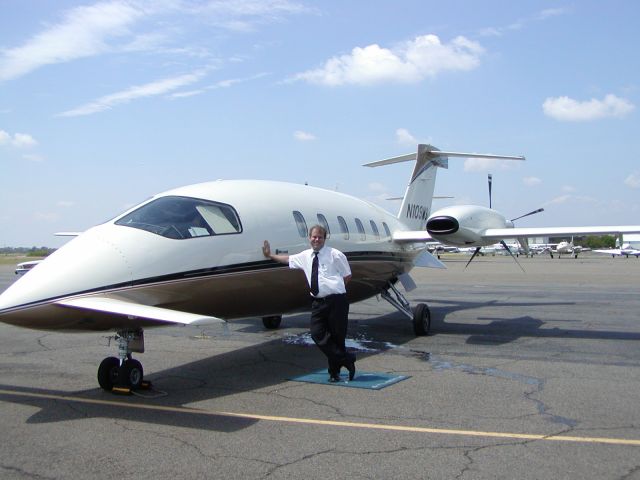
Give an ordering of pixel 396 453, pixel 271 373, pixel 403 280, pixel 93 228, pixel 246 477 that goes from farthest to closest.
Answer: pixel 403 280
pixel 271 373
pixel 93 228
pixel 396 453
pixel 246 477

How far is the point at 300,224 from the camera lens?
9969 mm

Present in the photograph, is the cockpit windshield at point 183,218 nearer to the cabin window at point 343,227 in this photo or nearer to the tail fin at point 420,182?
the cabin window at point 343,227

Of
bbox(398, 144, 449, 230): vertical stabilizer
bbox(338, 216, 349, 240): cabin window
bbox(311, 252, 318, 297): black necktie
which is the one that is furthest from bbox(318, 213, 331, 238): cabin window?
bbox(398, 144, 449, 230): vertical stabilizer

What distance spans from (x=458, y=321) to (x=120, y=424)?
34.6ft

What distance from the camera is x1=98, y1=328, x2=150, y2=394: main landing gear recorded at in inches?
291

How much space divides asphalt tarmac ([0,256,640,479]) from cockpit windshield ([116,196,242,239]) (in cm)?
→ 135

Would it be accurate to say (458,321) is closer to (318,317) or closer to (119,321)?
(318,317)

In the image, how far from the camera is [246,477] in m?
4.75

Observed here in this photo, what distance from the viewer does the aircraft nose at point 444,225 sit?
40.3 feet

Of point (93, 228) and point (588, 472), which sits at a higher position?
point (93, 228)

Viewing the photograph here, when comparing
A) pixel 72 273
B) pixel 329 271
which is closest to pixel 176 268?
pixel 72 273

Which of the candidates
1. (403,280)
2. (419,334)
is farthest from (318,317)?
(403,280)

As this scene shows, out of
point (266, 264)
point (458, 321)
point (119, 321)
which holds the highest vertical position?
point (266, 264)

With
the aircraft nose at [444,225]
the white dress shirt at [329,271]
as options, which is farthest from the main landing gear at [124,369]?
the aircraft nose at [444,225]
